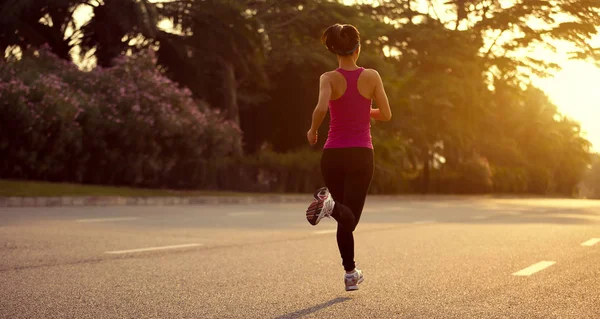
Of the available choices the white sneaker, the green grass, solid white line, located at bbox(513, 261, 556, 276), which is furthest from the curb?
the white sneaker

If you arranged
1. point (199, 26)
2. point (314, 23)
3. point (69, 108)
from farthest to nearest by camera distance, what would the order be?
point (314, 23)
point (199, 26)
point (69, 108)

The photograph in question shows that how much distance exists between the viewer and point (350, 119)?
6074 millimetres

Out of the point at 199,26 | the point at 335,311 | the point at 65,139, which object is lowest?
the point at 335,311

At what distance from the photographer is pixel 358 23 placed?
36906 millimetres

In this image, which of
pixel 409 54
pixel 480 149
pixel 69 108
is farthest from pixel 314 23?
A: pixel 480 149

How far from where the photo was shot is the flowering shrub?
75.9ft

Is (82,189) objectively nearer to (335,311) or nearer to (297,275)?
(297,275)

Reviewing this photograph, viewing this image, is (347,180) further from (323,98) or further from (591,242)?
(591,242)

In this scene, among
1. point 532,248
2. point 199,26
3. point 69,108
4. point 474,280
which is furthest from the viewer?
point 199,26

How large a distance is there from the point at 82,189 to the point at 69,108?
9.40ft

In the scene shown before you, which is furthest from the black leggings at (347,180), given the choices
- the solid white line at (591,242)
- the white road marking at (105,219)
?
the white road marking at (105,219)

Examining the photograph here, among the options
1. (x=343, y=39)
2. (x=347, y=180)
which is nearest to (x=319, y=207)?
(x=347, y=180)

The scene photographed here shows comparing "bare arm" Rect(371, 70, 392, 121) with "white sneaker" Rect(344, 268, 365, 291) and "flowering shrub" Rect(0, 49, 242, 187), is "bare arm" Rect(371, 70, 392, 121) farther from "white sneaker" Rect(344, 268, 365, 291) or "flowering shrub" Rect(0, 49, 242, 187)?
"flowering shrub" Rect(0, 49, 242, 187)

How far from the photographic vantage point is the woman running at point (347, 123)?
6062 millimetres
